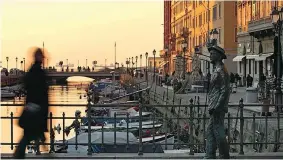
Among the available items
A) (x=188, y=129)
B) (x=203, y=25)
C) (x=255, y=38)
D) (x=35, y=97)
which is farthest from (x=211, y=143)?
(x=203, y=25)

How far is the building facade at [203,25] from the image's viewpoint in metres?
64.8

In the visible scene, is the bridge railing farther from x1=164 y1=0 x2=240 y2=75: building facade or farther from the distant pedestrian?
x1=164 y1=0 x2=240 y2=75: building facade

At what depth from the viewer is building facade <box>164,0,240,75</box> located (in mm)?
64812

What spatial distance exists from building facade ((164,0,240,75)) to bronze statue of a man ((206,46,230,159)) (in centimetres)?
3018

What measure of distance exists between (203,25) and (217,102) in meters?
68.6

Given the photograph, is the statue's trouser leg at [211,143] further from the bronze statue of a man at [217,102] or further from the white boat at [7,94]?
the white boat at [7,94]

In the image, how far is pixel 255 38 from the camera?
49531 millimetres

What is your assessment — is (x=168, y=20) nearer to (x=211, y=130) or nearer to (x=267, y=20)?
(x=267, y=20)

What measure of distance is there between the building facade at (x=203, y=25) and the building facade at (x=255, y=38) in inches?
159

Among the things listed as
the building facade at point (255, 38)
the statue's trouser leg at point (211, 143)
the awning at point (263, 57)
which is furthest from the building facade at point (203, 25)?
the statue's trouser leg at point (211, 143)

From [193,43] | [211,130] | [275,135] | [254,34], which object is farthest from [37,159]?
[193,43]

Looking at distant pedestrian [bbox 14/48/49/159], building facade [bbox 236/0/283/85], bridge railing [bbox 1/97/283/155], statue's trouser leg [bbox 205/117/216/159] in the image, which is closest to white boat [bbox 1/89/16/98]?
building facade [bbox 236/0/283/85]

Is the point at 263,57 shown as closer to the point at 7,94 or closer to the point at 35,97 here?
the point at 35,97

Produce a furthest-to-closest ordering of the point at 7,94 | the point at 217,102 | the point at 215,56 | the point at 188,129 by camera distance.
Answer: the point at 7,94 < the point at 188,129 < the point at 215,56 < the point at 217,102
